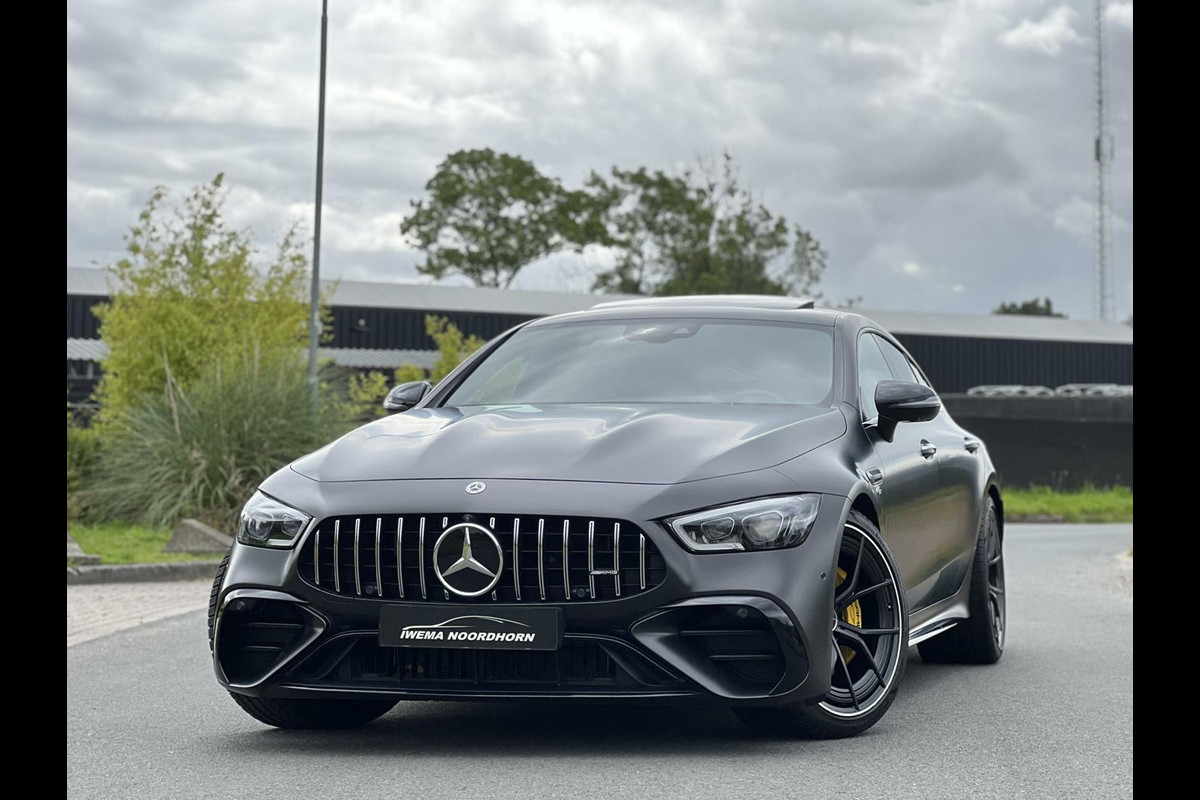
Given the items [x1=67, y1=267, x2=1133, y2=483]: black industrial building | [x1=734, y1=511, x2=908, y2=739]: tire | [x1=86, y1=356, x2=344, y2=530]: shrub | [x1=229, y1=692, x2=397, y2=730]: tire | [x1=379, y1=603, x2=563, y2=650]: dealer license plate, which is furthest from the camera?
[x1=67, y1=267, x2=1133, y2=483]: black industrial building

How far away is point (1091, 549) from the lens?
695 inches

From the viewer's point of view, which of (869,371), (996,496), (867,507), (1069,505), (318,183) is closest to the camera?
(867,507)

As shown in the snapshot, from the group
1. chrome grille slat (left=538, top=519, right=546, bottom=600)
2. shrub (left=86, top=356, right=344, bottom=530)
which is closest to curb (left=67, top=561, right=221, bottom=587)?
shrub (left=86, top=356, right=344, bottom=530)

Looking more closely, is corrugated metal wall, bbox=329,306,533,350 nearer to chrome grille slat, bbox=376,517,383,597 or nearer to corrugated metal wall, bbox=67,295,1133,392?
corrugated metal wall, bbox=67,295,1133,392

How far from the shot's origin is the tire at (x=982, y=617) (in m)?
7.60

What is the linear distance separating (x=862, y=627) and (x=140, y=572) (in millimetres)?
8889

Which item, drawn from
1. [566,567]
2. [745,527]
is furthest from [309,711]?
[745,527]

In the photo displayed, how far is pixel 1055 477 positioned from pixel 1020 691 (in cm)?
2235

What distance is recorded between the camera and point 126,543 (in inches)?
610

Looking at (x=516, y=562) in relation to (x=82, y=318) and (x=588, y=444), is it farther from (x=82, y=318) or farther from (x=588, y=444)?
(x=82, y=318)

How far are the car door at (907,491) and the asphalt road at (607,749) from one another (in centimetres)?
53

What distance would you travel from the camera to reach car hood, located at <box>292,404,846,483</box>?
519cm
